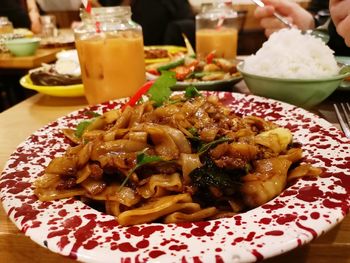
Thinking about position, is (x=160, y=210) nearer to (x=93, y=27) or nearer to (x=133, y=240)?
(x=133, y=240)

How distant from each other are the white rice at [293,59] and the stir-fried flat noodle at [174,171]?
68 centimetres

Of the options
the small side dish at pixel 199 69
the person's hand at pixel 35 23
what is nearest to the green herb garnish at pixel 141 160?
the small side dish at pixel 199 69

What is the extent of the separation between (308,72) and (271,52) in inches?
9.7

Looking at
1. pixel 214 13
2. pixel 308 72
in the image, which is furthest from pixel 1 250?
pixel 214 13

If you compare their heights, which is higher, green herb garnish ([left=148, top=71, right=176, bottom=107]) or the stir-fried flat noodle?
green herb garnish ([left=148, top=71, right=176, bottom=107])

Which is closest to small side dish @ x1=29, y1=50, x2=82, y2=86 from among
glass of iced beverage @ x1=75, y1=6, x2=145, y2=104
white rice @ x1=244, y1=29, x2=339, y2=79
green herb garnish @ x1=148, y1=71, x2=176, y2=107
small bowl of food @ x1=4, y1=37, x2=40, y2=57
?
glass of iced beverage @ x1=75, y1=6, x2=145, y2=104

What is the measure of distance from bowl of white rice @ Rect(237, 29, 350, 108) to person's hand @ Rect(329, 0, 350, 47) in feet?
0.44

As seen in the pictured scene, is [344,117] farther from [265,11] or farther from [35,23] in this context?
[35,23]

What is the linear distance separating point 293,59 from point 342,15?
1.01ft

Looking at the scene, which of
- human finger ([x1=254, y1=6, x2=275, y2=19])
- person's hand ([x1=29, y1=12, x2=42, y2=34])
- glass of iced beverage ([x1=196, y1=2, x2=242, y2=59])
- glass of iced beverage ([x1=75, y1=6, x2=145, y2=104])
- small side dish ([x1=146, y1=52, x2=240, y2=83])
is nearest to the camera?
glass of iced beverage ([x1=75, y1=6, x2=145, y2=104])

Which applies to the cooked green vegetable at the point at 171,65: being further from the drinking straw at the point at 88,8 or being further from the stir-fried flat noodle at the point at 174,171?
the stir-fried flat noodle at the point at 174,171

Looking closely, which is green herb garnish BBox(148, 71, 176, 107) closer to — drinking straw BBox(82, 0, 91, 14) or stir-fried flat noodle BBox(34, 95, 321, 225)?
stir-fried flat noodle BBox(34, 95, 321, 225)

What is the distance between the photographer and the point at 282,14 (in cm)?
261

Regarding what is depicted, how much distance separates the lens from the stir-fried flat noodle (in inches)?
35.9
